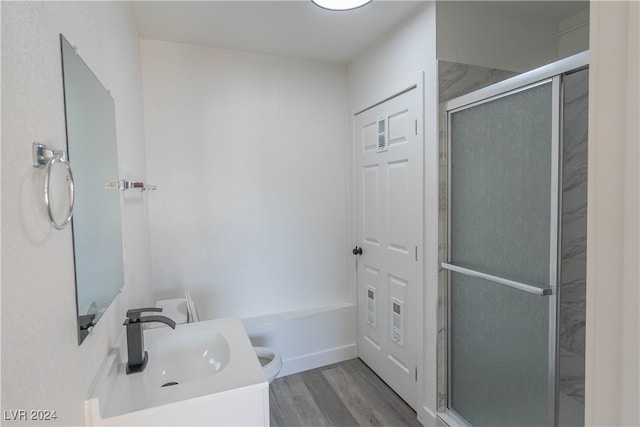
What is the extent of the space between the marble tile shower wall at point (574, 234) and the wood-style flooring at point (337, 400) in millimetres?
924

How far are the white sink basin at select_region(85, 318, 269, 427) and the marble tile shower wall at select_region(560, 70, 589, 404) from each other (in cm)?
146

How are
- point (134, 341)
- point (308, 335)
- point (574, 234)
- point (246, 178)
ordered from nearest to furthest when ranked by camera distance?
point (134, 341) → point (574, 234) → point (246, 178) → point (308, 335)

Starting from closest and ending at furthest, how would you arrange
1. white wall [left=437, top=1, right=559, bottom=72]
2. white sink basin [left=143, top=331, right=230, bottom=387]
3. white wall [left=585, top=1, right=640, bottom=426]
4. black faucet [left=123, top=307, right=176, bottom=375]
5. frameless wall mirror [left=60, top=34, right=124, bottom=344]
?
white wall [left=585, top=1, right=640, bottom=426]
frameless wall mirror [left=60, top=34, right=124, bottom=344]
black faucet [left=123, top=307, right=176, bottom=375]
white sink basin [left=143, top=331, right=230, bottom=387]
white wall [left=437, top=1, right=559, bottom=72]

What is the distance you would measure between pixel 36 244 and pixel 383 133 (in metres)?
2.07

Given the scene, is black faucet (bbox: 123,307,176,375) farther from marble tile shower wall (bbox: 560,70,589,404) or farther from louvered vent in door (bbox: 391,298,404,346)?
marble tile shower wall (bbox: 560,70,589,404)

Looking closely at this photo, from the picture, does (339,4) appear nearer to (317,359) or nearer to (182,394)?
(182,394)

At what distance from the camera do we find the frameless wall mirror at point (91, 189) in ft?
2.82

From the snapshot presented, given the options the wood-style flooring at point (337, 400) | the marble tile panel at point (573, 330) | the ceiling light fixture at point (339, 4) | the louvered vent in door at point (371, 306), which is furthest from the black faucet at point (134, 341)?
the marble tile panel at point (573, 330)

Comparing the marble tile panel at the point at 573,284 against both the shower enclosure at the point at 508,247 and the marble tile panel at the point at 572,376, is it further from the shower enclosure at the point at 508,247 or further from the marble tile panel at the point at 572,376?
the marble tile panel at the point at 572,376

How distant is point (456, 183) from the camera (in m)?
1.88

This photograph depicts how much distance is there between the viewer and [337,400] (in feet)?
7.48

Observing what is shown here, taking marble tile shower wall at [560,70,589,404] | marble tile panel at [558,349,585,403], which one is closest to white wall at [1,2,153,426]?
marble tile shower wall at [560,70,589,404]

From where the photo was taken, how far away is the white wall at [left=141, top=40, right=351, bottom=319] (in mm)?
2350

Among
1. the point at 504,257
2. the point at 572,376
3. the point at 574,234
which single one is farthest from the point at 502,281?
the point at 572,376
